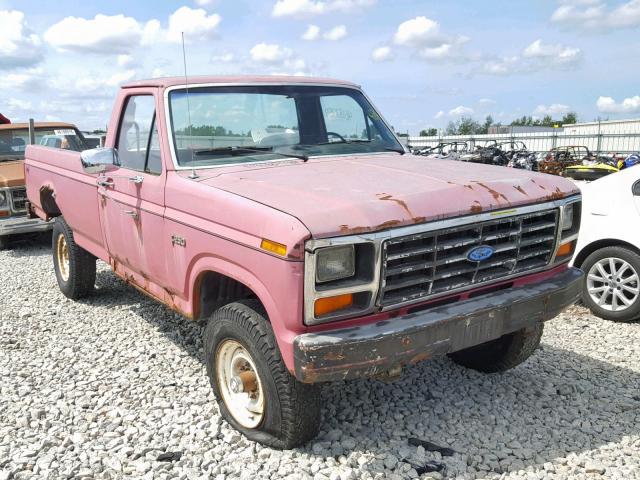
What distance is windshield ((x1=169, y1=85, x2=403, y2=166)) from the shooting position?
12.8ft

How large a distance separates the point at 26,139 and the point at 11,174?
4.21 ft

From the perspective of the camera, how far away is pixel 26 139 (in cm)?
1004

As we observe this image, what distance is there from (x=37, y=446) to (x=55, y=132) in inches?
306

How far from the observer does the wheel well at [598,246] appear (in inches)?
211

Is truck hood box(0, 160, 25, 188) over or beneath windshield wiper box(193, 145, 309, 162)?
beneath

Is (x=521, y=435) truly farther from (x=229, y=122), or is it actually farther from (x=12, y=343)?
(x=12, y=343)

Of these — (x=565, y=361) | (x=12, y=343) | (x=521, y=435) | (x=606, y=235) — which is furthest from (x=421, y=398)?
(x=12, y=343)

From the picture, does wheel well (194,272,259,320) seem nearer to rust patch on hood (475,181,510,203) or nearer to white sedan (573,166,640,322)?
rust patch on hood (475,181,510,203)

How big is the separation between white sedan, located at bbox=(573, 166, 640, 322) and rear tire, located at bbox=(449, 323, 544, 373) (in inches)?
69.6

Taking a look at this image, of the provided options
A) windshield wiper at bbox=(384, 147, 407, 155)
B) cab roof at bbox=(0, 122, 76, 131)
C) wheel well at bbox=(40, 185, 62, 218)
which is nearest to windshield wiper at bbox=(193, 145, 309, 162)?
windshield wiper at bbox=(384, 147, 407, 155)

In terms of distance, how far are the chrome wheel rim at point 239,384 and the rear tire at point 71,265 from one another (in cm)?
302

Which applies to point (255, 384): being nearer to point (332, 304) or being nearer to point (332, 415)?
point (332, 415)

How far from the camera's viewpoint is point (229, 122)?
4066 mm

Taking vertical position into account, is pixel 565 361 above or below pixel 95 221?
below
